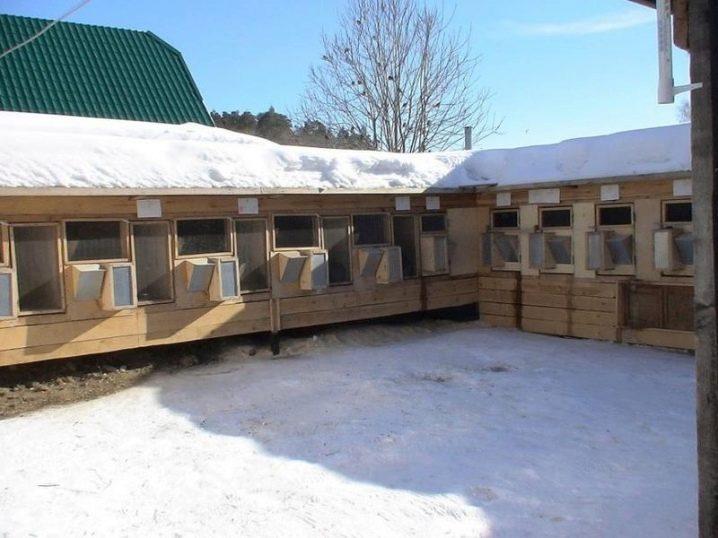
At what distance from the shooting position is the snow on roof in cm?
708

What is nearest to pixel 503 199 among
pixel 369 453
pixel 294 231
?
pixel 294 231

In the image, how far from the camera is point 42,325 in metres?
6.95

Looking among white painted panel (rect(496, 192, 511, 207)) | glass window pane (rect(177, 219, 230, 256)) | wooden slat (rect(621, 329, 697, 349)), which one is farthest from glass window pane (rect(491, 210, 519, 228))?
glass window pane (rect(177, 219, 230, 256))

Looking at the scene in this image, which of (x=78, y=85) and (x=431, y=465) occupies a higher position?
(x=78, y=85)

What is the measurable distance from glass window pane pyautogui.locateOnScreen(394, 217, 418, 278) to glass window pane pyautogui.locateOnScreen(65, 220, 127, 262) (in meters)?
4.17

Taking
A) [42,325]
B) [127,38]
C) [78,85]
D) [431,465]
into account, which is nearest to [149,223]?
[42,325]

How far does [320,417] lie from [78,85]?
11.2 metres

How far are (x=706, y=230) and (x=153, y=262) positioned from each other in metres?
6.22

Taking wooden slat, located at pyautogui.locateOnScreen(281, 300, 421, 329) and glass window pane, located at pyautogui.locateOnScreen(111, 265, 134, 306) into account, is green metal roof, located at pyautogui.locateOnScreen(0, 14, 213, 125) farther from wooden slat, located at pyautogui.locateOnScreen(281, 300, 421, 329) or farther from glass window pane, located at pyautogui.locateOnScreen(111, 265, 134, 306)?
glass window pane, located at pyautogui.locateOnScreen(111, 265, 134, 306)

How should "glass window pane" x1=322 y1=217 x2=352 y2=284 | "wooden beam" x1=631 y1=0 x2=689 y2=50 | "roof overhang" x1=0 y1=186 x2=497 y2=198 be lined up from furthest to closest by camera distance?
"glass window pane" x1=322 y1=217 x2=352 y2=284 < "roof overhang" x1=0 y1=186 x2=497 y2=198 < "wooden beam" x1=631 y1=0 x2=689 y2=50

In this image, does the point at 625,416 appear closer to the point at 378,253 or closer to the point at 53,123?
the point at 378,253

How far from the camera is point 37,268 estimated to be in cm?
702

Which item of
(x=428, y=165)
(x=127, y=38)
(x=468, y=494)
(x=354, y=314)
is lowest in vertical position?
(x=468, y=494)

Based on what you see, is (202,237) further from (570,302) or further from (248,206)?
(570,302)
